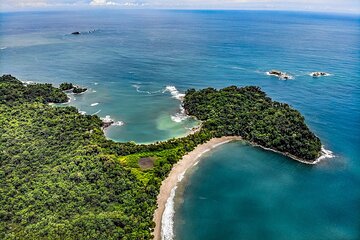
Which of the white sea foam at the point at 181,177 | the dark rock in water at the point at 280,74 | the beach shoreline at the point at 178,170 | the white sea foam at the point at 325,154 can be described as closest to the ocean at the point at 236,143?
the white sea foam at the point at 181,177

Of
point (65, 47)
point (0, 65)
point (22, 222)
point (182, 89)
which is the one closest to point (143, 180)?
point (22, 222)

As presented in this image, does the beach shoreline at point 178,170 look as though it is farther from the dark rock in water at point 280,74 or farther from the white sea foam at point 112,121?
the dark rock in water at point 280,74

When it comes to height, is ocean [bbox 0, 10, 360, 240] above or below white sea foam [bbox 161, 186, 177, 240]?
above

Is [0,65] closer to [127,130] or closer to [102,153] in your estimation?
[127,130]

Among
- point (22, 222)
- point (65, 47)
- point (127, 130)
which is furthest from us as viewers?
point (65, 47)

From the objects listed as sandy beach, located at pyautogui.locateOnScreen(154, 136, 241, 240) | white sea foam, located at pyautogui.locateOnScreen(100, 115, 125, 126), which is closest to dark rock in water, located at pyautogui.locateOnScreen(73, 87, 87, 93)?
white sea foam, located at pyautogui.locateOnScreen(100, 115, 125, 126)

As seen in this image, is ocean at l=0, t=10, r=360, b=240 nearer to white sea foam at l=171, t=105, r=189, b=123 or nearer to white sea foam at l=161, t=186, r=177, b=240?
white sea foam at l=171, t=105, r=189, b=123
